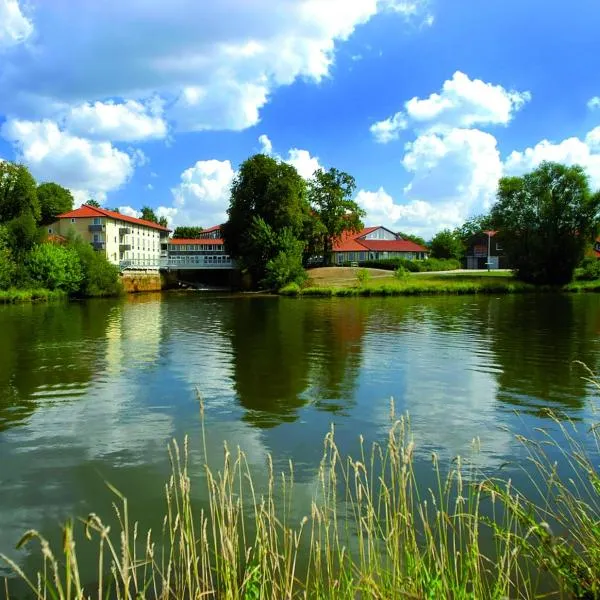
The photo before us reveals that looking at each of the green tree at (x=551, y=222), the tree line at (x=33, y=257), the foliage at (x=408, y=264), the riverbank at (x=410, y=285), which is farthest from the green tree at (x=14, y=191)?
the green tree at (x=551, y=222)

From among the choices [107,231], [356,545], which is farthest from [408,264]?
[356,545]

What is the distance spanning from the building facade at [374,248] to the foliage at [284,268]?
2586 cm

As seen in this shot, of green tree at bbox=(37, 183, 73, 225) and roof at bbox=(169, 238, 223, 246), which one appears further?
roof at bbox=(169, 238, 223, 246)

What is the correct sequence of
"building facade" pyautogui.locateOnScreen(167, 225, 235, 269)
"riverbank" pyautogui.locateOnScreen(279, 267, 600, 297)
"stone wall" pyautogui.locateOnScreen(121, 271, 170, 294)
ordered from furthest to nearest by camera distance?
"building facade" pyautogui.locateOnScreen(167, 225, 235, 269)
"stone wall" pyautogui.locateOnScreen(121, 271, 170, 294)
"riverbank" pyautogui.locateOnScreen(279, 267, 600, 297)

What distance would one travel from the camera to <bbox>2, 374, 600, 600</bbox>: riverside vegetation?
4.08m

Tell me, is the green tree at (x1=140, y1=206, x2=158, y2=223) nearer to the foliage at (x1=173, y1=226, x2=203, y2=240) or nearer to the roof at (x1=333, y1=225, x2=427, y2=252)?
the foliage at (x1=173, y1=226, x2=203, y2=240)

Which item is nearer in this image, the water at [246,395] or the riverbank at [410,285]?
the water at [246,395]

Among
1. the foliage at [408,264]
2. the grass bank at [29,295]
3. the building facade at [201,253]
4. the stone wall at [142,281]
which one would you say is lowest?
the grass bank at [29,295]

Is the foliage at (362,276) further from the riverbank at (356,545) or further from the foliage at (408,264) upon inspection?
the riverbank at (356,545)

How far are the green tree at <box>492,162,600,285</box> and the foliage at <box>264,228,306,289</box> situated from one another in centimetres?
2885

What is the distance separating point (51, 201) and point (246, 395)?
348 feet

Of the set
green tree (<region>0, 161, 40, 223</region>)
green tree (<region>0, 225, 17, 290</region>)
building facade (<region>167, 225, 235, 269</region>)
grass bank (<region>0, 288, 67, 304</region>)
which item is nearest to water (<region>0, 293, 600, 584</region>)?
grass bank (<region>0, 288, 67, 304</region>)

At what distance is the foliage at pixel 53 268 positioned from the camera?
62.4 m

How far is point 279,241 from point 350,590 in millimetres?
69785
